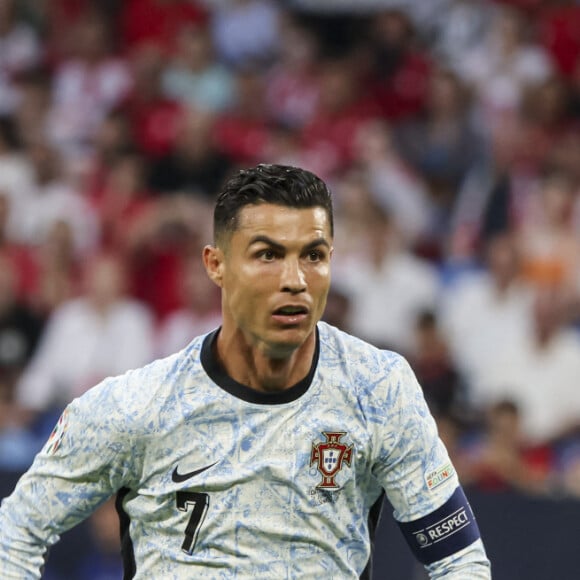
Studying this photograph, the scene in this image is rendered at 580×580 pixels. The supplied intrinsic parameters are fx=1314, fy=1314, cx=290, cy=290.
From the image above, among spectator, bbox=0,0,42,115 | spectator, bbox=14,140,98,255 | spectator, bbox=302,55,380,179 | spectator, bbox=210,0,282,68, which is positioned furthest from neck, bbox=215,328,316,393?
spectator, bbox=0,0,42,115

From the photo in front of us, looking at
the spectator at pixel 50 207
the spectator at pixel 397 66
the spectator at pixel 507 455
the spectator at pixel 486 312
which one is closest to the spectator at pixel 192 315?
the spectator at pixel 50 207

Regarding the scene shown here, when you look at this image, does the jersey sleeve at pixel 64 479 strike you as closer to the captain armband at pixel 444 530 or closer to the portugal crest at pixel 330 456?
the portugal crest at pixel 330 456

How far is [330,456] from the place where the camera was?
3.14 meters

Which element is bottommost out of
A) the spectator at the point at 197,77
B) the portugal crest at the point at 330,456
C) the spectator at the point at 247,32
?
the portugal crest at the point at 330,456

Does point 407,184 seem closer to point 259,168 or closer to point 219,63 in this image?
point 219,63

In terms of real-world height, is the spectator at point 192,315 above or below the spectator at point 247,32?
below

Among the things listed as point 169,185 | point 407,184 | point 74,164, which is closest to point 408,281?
point 407,184

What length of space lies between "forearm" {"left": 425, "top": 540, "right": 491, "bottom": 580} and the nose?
0.76 m

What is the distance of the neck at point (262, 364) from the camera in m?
3.20

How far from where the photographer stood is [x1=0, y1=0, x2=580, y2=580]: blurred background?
22.5 feet

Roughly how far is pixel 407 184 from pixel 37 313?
2470mm

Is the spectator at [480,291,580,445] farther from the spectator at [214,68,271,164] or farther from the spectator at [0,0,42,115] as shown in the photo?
the spectator at [0,0,42,115]

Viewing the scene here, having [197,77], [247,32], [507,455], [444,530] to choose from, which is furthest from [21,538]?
[247,32]

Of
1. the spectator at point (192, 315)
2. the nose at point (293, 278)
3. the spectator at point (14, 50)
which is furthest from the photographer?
the spectator at point (14, 50)
